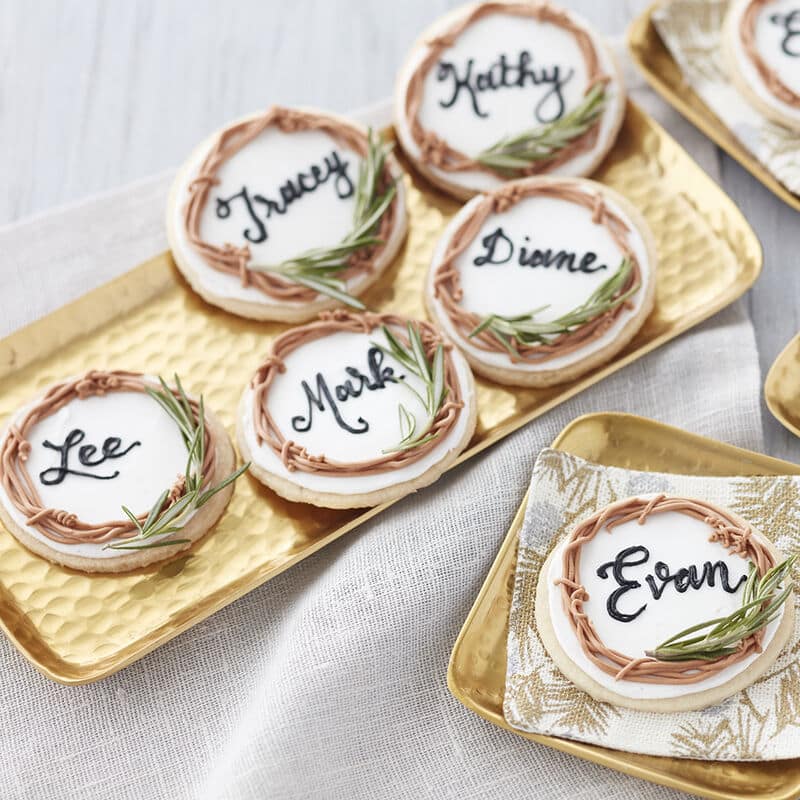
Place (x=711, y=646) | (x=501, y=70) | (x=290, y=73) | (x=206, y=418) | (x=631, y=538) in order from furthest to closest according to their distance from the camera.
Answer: (x=290, y=73), (x=501, y=70), (x=206, y=418), (x=631, y=538), (x=711, y=646)

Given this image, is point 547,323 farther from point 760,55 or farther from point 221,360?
point 760,55

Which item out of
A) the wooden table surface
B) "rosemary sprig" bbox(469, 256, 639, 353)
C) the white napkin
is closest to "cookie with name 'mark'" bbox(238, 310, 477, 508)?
"rosemary sprig" bbox(469, 256, 639, 353)

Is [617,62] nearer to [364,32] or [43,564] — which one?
[364,32]

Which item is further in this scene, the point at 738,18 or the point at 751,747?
the point at 738,18

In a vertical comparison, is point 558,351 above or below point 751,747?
above

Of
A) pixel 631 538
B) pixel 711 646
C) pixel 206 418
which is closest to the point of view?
pixel 711 646

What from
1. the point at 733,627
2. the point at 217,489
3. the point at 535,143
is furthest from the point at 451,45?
the point at 733,627

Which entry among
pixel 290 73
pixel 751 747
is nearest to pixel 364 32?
pixel 290 73
